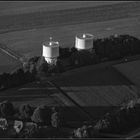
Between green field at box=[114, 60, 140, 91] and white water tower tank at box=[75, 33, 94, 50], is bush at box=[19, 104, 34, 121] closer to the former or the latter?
green field at box=[114, 60, 140, 91]

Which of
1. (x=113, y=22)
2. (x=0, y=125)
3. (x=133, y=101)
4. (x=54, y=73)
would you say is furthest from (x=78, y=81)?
(x=113, y=22)

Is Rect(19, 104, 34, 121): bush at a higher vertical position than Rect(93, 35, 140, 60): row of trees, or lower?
lower

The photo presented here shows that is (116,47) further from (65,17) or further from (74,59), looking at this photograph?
(65,17)

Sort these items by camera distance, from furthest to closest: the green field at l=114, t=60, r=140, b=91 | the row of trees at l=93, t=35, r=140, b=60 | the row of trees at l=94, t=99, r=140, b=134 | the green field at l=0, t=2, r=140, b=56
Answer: the green field at l=0, t=2, r=140, b=56 → the row of trees at l=93, t=35, r=140, b=60 → the green field at l=114, t=60, r=140, b=91 → the row of trees at l=94, t=99, r=140, b=134

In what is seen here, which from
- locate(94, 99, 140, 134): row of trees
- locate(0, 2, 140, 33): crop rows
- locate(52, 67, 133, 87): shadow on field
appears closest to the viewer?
locate(94, 99, 140, 134): row of trees

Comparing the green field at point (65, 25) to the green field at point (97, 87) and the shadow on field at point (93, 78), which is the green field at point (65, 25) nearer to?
the shadow on field at point (93, 78)

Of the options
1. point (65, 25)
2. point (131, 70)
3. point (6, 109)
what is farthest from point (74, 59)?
point (65, 25)

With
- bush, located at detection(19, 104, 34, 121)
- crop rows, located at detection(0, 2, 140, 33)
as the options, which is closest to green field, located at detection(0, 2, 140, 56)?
crop rows, located at detection(0, 2, 140, 33)

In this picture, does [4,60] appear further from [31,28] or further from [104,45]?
[31,28]
